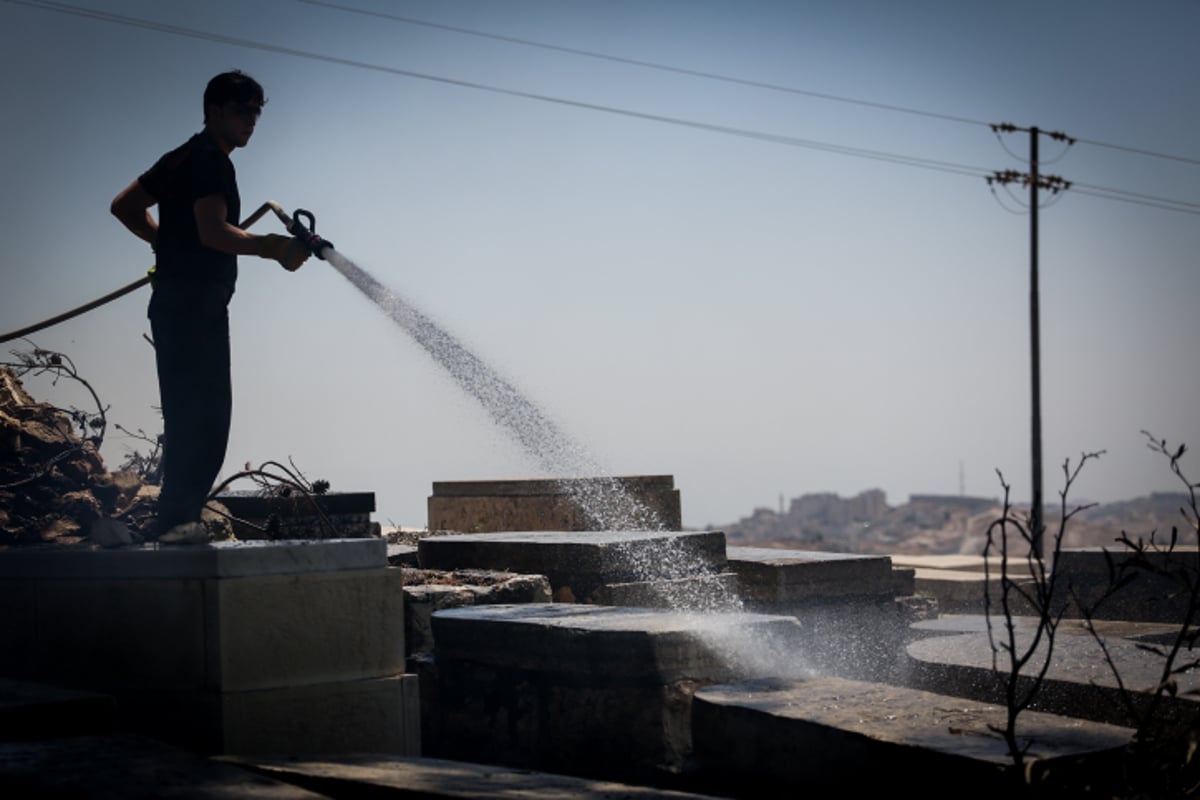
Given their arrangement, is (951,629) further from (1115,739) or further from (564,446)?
(1115,739)

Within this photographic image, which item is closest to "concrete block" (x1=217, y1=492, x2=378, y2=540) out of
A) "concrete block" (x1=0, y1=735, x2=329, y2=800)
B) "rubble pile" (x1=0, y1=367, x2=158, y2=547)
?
"rubble pile" (x1=0, y1=367, x2=158, y2=547)

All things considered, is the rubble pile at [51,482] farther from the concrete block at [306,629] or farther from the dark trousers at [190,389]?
the concrete block at [306,629]

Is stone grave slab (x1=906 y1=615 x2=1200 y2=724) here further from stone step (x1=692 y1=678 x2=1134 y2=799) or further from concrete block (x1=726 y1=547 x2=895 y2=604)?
concrete block (x1=726 y1=547 x2=895 y2=604)

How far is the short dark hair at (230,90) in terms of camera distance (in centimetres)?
461

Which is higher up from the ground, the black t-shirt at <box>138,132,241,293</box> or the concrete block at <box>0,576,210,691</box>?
the black t-shirt at <box>138,132,241,293</box>

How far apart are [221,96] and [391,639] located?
212 centimetres

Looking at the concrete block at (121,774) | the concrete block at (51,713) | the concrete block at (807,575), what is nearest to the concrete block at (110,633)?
the concrete block at (51,713)

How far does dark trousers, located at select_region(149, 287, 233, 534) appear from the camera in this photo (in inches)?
181

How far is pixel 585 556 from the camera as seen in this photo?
6.45 m

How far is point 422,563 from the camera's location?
279 inches

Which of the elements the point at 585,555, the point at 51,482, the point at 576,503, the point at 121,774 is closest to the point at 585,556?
the point at 585,555

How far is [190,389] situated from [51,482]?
255 centimetres

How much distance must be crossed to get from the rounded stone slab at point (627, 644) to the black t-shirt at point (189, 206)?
1.77 metres

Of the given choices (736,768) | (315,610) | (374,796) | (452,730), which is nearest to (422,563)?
(452,730)
